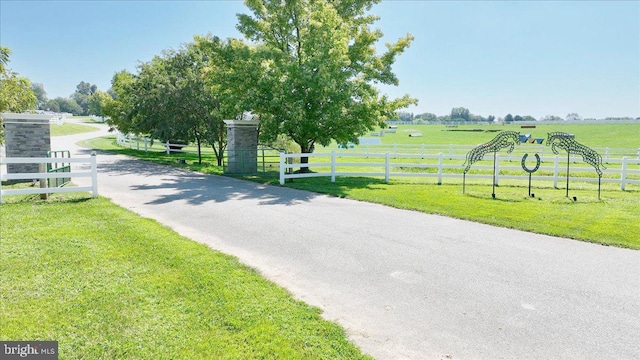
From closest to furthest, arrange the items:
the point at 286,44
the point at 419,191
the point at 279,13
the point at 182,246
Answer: the point at 182,246 → the point at 419,191 → the point at 279,13 → the point at 286,44

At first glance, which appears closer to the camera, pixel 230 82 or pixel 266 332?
pixel 266 332

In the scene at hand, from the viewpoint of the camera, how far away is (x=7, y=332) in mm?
3840

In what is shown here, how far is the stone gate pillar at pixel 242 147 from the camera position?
58.9 ft

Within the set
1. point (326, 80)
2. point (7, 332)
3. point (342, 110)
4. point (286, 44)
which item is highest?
point (286, 44)

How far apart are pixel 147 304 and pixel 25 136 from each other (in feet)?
37.8

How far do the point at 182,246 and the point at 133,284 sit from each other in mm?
1482

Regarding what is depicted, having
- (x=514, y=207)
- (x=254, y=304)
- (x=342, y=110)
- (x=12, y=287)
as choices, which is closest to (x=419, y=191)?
(x=514, y=207)

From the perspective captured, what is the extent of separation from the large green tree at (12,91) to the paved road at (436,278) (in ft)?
30.8

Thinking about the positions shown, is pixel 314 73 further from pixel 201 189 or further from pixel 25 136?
pixel 25 136

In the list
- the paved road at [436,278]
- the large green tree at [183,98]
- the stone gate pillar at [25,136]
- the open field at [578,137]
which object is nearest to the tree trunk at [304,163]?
the large green tree at [183,98]

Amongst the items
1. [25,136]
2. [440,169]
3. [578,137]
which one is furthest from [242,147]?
[578,137]

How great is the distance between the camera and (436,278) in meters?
5.36

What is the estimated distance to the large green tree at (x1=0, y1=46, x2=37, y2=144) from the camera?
50.0 ft

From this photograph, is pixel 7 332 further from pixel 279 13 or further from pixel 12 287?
pixel 279 13
